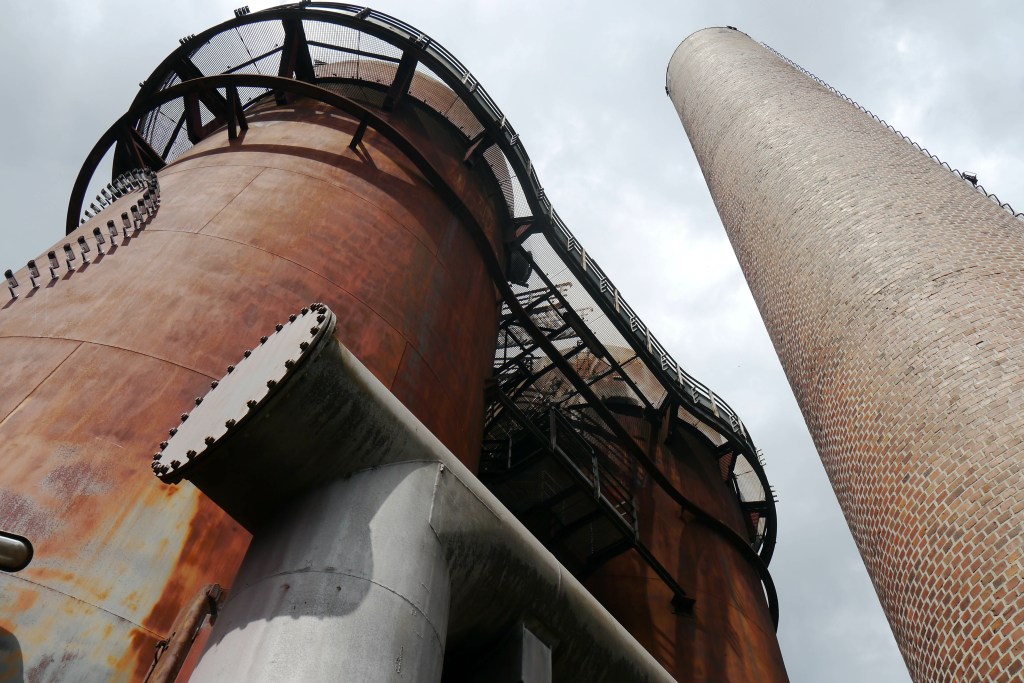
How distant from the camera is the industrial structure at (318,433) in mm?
3758

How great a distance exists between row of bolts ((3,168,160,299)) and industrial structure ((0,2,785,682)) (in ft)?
0.14

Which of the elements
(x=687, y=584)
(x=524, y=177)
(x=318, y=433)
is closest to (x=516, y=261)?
(x=524, y=177)

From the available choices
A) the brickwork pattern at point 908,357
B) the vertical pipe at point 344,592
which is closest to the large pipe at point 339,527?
the vertical pipe at point 344,592

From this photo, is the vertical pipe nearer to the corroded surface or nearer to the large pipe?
the large pipe

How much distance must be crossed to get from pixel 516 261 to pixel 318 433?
984cm

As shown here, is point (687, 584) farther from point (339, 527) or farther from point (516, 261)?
point (339, 527)

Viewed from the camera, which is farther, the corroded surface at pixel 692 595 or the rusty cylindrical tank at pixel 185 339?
the corroded surface at pixel 692 595

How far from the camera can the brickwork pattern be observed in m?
6.65

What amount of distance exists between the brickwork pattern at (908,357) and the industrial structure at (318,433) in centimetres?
310

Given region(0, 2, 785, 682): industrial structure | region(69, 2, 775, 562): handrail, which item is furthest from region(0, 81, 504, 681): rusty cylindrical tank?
region(69, 2, 775, 562): handrail

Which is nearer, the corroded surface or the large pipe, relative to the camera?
the large pipe

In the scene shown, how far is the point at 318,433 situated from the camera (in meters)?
3.92

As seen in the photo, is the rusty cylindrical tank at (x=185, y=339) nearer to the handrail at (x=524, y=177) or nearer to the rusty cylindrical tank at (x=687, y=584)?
the handrail at (x=524, y=177)

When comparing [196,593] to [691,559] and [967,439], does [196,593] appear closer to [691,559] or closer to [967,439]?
[967,439]
